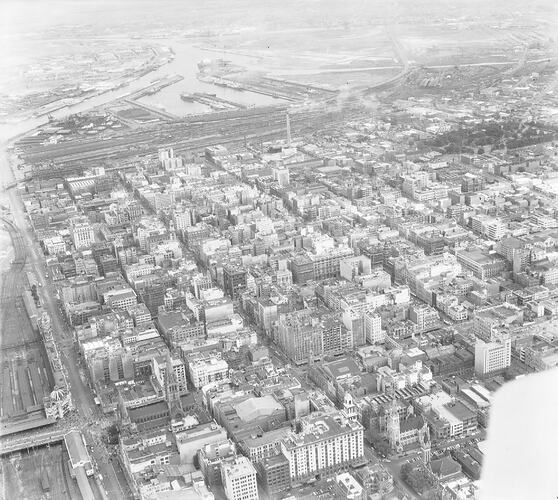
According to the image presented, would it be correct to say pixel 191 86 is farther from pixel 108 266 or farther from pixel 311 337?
pixel 311 337

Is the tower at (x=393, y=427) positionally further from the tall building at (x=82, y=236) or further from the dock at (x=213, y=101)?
the dock at (x=213, y=101)

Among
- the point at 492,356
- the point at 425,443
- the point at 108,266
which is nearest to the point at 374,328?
the point at 492,356

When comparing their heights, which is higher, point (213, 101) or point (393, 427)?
point (393, 427)

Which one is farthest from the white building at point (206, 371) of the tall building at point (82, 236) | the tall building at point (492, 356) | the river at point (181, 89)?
the river at point (181, 89)

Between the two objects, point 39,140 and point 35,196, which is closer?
point 35,196

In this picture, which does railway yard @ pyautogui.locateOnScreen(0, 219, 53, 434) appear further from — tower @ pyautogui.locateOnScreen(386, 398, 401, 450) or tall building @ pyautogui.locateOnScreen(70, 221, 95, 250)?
tower @ pyautogui.locateOnScreen(386, 398, 401, 450)

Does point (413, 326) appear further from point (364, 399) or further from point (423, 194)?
point (423, 194)

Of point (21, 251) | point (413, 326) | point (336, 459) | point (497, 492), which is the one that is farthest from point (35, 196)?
point (497, 492)
